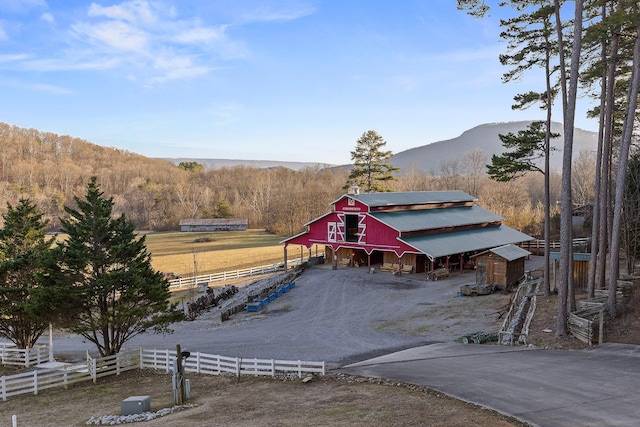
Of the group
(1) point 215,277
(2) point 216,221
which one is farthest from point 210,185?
(1) point 215,277

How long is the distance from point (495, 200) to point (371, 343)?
6733 cm

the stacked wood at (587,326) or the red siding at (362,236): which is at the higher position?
the red siding at (362,236)

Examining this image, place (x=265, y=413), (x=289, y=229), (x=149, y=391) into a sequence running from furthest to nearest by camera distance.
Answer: (x=289, y=229)
(x=149, y=391)
(x=265, y=413)

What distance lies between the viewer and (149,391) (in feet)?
59.0

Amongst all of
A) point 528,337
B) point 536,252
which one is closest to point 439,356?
point 528,337

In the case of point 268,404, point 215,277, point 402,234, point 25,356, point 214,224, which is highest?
point 402,234

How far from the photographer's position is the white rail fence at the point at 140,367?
17594 mm

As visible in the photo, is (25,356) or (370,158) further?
(370,158)

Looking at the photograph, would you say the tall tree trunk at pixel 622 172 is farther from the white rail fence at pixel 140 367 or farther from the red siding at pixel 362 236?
the red siding at pixel 362 236

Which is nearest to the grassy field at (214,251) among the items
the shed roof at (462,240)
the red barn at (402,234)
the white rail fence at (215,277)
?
the white rail fence at (215,277)

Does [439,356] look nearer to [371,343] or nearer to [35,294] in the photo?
[371,343]

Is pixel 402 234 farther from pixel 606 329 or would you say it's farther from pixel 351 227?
pixel 606 329

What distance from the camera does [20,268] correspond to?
23.7m

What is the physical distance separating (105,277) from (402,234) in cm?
2467
